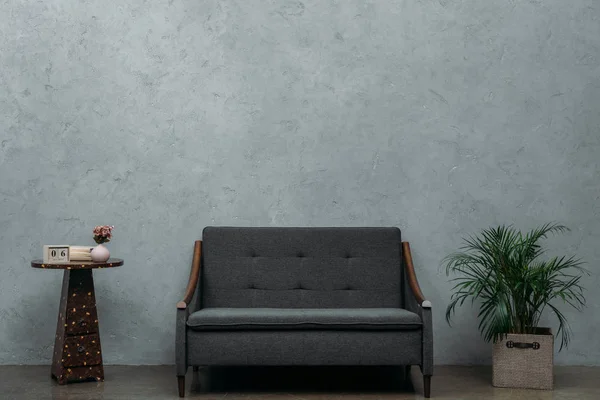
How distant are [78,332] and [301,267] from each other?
1416 mm

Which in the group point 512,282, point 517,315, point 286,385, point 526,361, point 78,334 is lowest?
point 286,385

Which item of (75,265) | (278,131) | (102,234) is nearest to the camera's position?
(75,265)

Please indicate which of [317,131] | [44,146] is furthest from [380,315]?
[44,146]

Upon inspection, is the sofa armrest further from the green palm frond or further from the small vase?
the small vase

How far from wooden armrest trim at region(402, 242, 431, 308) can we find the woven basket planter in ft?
1.79

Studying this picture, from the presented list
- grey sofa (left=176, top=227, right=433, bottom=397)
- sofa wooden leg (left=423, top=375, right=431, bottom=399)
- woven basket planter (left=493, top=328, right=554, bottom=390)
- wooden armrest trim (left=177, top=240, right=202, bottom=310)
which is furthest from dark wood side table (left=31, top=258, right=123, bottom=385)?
woven basket planter (left=493, top=328, right=554, bottom=390)

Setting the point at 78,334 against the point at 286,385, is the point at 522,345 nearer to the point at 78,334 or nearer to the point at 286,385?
the point at 286,385

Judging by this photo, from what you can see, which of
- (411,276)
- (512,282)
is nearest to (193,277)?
(411,276)

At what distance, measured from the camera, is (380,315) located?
445 cm

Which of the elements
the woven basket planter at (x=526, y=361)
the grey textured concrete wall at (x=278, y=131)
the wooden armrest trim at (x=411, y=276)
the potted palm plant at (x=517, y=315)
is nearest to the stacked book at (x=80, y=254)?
the grey textured concrete wall at (x=278, y=131)

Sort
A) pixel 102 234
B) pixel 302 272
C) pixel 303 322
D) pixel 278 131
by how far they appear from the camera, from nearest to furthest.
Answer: pixel 303 322
pixel 102 234
pixel 302 272
pixel 278 131

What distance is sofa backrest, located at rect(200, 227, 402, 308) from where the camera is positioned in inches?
198

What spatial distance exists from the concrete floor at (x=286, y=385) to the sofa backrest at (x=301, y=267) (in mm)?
438

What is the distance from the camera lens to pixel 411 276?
16.0 feet
